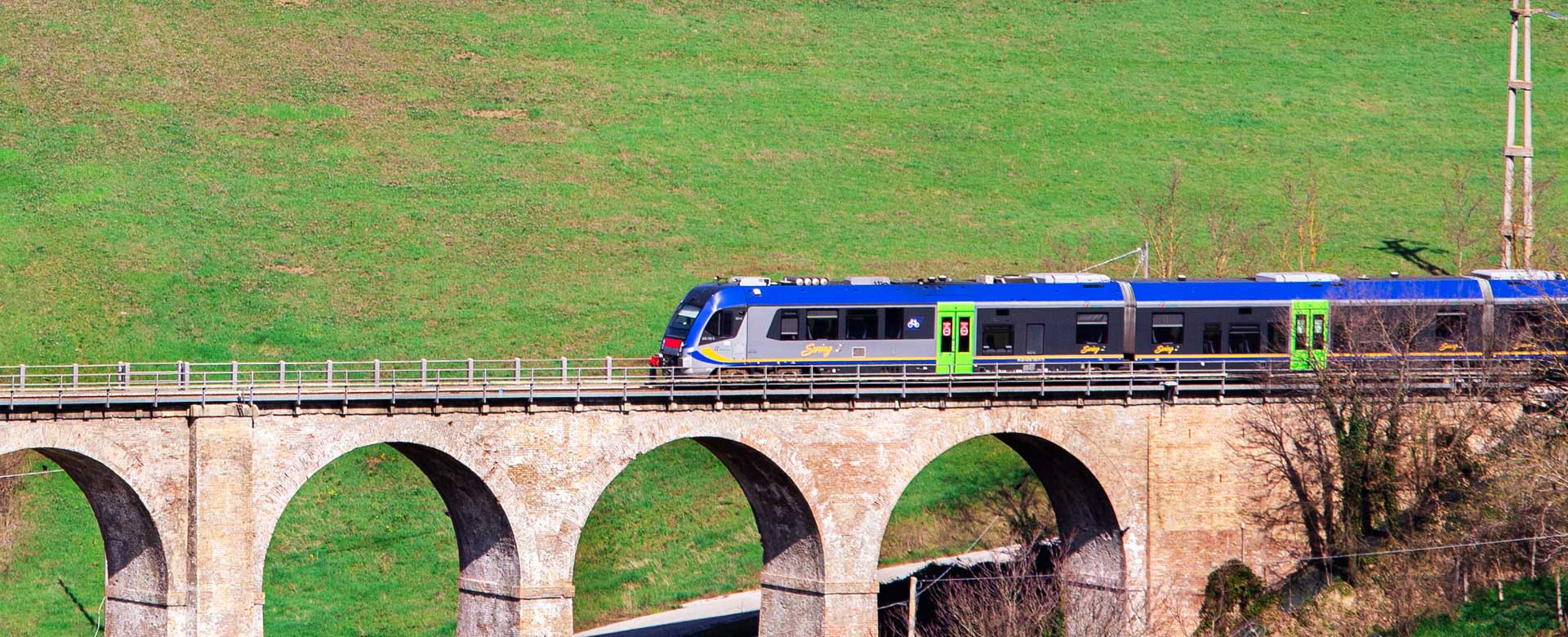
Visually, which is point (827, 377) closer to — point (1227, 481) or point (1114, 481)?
point (1114, 481)

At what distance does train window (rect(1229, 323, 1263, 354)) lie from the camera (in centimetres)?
5281

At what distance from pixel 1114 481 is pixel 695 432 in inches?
488

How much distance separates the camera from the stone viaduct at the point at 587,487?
40.5 meters

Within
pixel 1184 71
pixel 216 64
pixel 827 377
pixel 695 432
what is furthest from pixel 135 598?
pixel 1184 71

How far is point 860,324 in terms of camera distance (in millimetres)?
49938

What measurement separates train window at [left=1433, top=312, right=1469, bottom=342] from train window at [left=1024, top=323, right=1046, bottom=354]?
1247 centimetres

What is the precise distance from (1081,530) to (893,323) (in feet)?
27.6

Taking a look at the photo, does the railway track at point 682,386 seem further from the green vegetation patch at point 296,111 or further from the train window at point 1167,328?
the green vegetation patch at point 296,111

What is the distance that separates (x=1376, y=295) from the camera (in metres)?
53.3

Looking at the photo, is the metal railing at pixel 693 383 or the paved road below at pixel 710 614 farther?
the paved road below at pixel 710 614

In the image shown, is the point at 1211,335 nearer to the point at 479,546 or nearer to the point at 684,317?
the point at 684,317

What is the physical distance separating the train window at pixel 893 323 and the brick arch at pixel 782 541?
5664 millimetres

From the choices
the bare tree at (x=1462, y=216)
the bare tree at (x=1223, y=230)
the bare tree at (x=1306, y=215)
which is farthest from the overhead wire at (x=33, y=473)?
the bare tree at (x=1462, y=216)

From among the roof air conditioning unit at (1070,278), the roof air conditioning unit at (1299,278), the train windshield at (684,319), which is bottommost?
the train windshield at (684,319)
